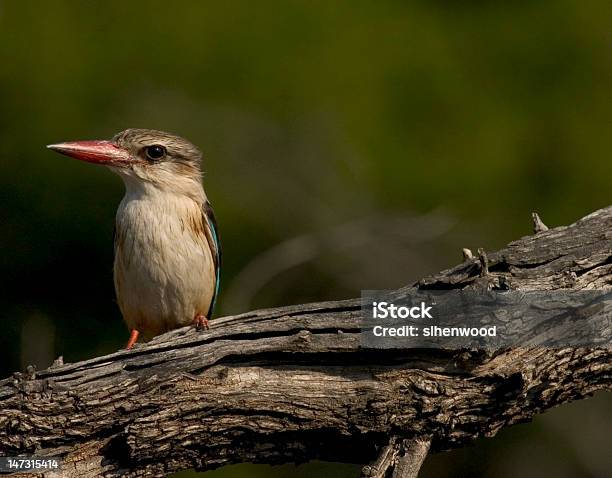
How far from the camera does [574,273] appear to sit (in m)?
6.39

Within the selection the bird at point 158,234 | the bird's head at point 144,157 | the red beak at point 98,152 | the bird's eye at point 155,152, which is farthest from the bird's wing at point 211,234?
the red beak at point 98,152

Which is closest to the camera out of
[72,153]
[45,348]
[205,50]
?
[72,153]

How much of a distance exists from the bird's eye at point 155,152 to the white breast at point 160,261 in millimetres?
186

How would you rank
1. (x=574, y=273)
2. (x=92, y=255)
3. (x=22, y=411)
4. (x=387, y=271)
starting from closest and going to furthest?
(x=22, y=411), (x=574, y=273), (x=387, y=271), (x=92, y=255)

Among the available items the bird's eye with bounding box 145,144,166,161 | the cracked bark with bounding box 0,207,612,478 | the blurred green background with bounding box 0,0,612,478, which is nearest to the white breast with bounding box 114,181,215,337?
the bird's eye with bounding box 145,144,166,161

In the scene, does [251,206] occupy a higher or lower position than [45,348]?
higher

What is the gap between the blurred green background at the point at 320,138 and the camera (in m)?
12.6

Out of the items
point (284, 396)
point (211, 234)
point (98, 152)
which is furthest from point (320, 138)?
point (284, 396)

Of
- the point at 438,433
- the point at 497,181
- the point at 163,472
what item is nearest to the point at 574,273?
the point at 438,433

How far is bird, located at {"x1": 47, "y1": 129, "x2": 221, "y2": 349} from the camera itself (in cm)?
746

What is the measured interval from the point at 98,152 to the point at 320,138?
20.4ft

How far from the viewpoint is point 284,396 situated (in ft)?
20.1

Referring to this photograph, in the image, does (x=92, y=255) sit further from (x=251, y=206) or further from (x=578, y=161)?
(x=578, y=161)

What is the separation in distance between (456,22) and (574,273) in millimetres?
9717
